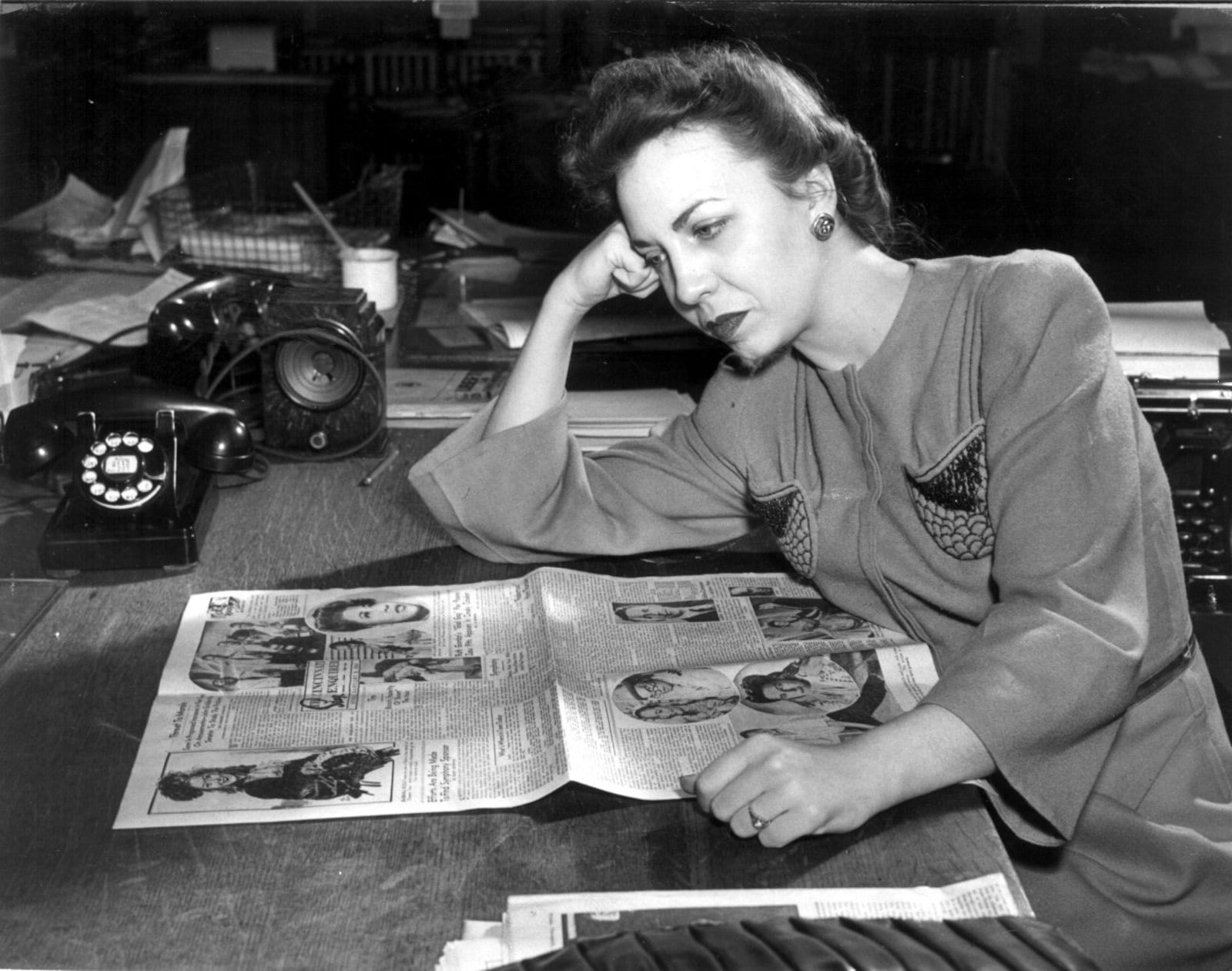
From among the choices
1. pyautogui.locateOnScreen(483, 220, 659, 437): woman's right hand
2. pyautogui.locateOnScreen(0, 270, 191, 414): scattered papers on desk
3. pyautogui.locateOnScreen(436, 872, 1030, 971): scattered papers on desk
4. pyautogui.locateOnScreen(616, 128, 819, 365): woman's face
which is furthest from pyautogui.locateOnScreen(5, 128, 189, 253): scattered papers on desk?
pyautogui.locateOnScreen(436, 872, 1030, 971): scattered papers on desk

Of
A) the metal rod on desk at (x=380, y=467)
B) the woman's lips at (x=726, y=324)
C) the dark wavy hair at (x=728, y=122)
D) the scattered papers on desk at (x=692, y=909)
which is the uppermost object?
the dark wavy hair at (x=728, y=122)

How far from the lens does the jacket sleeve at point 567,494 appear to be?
132cm

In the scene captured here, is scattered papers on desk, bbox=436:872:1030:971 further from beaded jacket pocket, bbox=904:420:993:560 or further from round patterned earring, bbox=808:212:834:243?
round patterned earring, bbox=808:212:834:243

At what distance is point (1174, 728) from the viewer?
A: 1.18 metres

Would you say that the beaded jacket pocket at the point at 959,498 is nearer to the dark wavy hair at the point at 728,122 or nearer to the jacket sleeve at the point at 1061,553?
the jacket sleeve at the point at 1061,553

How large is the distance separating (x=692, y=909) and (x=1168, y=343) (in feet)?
4.14

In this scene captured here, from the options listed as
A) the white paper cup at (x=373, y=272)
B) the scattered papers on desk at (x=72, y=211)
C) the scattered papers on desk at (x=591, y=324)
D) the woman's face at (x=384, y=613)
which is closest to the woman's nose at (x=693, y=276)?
the woman's face at (x=384, y=613)

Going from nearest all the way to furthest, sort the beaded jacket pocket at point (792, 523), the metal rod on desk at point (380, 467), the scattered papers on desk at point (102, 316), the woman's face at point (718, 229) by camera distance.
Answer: the woman's face at point (718, 229)
the beaded jacket pocket at point (792, 523)
the metal rod on desk at point (380, 467)
the scattered papers on desk at point (102, 316)

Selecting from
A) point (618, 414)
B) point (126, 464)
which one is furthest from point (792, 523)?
point (126, 464)

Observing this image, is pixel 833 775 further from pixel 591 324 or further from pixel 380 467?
pixel 591 324

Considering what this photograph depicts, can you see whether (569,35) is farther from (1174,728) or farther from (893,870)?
(893,870)

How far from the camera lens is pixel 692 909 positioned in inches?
29.8

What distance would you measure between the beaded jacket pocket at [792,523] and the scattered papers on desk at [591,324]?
0.66 metres

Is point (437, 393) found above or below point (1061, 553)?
below
